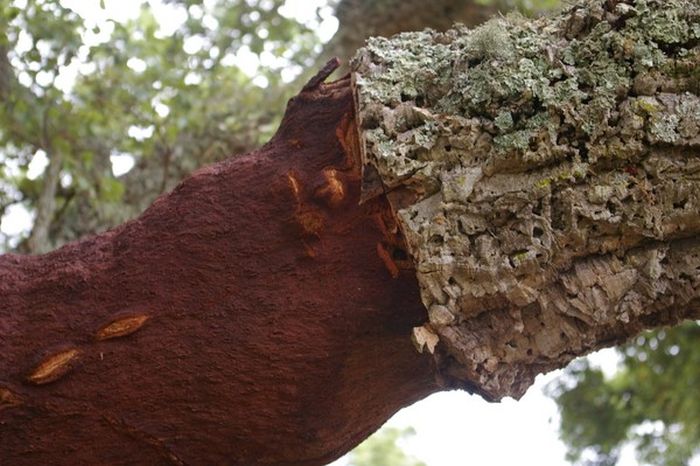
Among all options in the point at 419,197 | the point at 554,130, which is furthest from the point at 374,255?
the point at 554,130

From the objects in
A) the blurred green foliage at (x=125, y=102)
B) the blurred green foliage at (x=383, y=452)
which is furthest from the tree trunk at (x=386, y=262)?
the blurred green foliage at (x=383, y=452)

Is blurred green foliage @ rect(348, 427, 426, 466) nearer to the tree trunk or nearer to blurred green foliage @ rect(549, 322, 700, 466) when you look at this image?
blurred green foliage @ rect(549, 322, 700, 466)

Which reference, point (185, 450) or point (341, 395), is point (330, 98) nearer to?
point (341, 395)

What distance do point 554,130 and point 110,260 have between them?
122cm

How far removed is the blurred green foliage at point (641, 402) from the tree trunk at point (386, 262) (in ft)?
13.3

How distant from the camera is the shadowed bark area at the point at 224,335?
2.31m

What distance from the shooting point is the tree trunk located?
2148mm

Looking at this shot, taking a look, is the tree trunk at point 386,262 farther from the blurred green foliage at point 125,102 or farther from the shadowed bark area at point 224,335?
the blurred green foliage at point 125,102

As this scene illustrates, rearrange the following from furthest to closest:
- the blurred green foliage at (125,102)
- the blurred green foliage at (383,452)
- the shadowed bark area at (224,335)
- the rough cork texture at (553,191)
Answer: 1. the blurred green foliage at (383,452)
2. the blurred green foliage at (125,102)
3. the shadowed bark area at (224,335)
4. the rough cork texture at (553,191)

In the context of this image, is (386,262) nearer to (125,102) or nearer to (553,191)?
(553,191)

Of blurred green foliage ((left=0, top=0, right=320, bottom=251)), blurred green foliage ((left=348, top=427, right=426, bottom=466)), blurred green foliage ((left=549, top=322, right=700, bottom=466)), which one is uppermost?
blurred green foliage ((left=0, top=0, right=320, bottom=251))

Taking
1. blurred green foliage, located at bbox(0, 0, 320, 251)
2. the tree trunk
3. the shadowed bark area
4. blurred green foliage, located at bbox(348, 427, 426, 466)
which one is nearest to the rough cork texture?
the tree trunk

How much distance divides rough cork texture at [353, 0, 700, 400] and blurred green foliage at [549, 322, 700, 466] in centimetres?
406

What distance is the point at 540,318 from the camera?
2.21 metres
